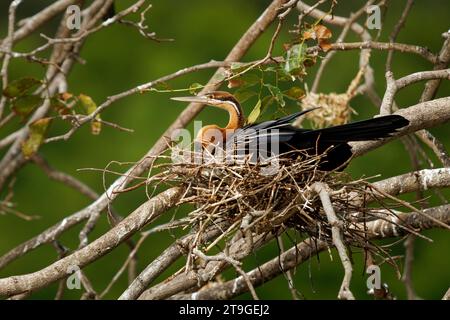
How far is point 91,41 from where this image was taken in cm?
1310

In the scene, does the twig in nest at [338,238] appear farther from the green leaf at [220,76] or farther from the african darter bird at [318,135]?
the green leaf at [220,76]

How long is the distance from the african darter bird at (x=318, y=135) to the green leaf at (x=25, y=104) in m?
1.23

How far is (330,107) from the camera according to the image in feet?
21.5

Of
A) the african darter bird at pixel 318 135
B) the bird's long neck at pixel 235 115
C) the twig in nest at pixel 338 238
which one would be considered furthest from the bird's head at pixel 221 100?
the twig in nest at pixel 338 238

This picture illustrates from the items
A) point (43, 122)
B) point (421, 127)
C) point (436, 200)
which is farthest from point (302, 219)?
point (436, 200)

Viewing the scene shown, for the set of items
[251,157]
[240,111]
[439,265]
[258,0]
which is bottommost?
[251,157]

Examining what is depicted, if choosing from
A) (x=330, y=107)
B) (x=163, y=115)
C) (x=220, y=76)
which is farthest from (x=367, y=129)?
(x=163, y=115)

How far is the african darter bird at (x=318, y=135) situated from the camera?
15.7ft

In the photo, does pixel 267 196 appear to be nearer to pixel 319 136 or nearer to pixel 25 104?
pixel 319 136

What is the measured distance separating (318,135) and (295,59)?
438 mm
